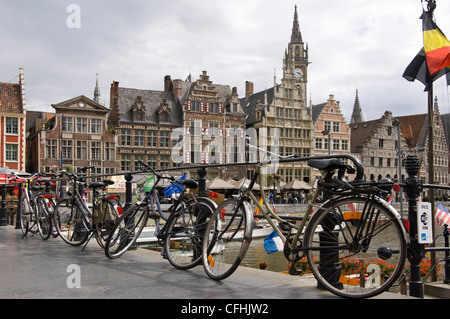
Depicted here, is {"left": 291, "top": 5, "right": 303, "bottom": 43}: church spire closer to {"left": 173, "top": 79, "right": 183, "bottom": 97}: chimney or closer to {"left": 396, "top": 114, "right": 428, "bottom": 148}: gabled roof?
{"left": 396, "top": 114, "right": 428, "bottom": 148}: gabled roof

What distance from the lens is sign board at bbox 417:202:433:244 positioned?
346 cm

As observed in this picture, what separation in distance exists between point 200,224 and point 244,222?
0.78 metres

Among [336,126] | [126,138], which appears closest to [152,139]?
[126,138]

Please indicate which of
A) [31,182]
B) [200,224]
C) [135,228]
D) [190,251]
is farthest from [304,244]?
[31,182]

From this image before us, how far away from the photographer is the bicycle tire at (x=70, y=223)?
259 inches

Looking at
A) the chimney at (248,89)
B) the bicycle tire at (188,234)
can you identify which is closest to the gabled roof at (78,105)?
the chimney at (248,89)

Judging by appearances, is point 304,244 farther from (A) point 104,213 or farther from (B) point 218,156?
(B) point 218,156

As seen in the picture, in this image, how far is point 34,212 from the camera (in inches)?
318

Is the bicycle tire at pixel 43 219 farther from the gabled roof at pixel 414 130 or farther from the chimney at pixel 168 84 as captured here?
the gabled roof at pixel 414 130

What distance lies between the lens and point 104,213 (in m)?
6.01

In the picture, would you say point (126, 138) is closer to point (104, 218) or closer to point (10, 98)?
point (10, 98)

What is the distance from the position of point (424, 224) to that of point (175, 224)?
8.23ft

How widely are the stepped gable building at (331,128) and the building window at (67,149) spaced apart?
25.0 metres

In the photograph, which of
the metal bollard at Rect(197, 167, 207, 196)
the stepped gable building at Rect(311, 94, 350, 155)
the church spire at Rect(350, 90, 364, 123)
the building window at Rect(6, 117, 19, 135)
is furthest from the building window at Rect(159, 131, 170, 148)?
the church spire at Rect(350, 90, 364, 123)
